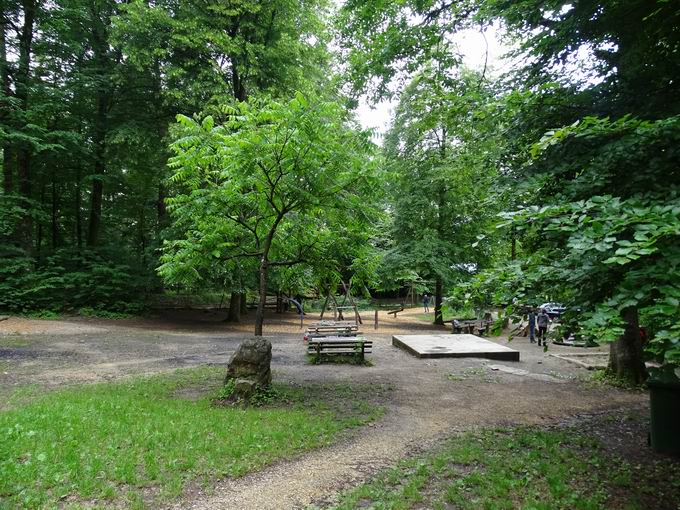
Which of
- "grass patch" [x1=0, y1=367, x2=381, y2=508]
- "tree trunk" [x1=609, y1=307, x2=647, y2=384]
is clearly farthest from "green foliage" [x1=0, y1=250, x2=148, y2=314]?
"tree trunk" [x1=609, y1=307, x2=647, y2=384]

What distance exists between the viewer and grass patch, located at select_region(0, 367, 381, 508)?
12.6 feet

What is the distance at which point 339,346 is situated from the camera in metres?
10.6

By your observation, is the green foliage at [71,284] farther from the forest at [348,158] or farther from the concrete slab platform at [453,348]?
the concrete slab platform at [453,348]

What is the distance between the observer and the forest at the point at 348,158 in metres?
3.61

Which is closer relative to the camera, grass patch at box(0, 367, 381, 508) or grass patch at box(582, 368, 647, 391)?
grass patch at box(0, 367, 381, 508)

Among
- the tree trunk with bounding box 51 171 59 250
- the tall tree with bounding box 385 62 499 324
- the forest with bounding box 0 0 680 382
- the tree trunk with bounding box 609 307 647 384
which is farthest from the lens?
the tree trunk with bounding box 51 171 59 250

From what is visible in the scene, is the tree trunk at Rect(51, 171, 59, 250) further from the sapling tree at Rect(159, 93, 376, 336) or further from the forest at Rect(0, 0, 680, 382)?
the sapling tree at Rect(159, 93, 376, 336)

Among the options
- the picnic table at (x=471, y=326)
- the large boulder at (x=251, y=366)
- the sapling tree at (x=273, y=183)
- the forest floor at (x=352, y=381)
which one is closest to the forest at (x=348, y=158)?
the sapling tree at (x=273, y=183)

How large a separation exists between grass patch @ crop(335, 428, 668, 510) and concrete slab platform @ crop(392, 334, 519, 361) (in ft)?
19.2

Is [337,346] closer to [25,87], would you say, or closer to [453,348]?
[453,348]

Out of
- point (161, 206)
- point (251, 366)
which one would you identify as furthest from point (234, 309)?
point (251, 366)

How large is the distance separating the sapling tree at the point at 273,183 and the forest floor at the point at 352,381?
3043 mm

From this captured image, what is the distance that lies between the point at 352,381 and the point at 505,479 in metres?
4.57

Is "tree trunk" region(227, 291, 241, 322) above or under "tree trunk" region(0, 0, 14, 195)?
under
